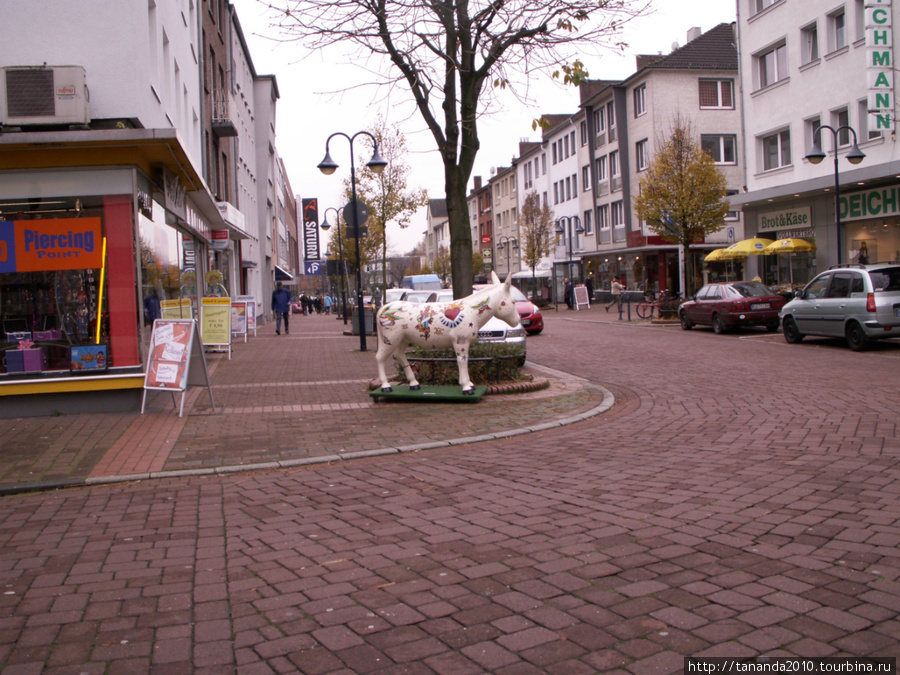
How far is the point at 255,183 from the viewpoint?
45.3m

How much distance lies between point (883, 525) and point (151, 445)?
22.2ft

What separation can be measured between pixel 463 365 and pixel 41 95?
6981mm

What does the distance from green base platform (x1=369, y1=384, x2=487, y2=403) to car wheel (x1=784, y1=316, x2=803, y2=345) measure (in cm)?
1126

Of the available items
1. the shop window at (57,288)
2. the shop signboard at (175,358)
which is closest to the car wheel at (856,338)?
the shop signboard at (175,358)

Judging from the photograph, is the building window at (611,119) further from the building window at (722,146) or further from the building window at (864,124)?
the building window at (864,124)

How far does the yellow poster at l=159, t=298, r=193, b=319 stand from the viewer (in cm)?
1233

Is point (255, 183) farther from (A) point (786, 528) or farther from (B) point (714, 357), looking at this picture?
(A) point (786, 528)

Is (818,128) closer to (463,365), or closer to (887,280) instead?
(887,280)

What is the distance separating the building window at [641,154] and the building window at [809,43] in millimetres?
19559

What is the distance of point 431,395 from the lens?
416 inches

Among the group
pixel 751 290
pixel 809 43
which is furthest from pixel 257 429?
pixel 809 43

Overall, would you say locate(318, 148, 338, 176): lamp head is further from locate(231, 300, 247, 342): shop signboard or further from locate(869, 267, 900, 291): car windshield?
locate(869, 267, 900, 291): car windshield

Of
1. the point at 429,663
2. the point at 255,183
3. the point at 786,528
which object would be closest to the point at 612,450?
the point at 786,528

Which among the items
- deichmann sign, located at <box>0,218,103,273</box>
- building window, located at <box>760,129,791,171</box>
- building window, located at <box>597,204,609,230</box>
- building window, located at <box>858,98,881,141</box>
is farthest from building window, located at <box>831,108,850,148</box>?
building window, located at <box>597,204,609,230</box>
